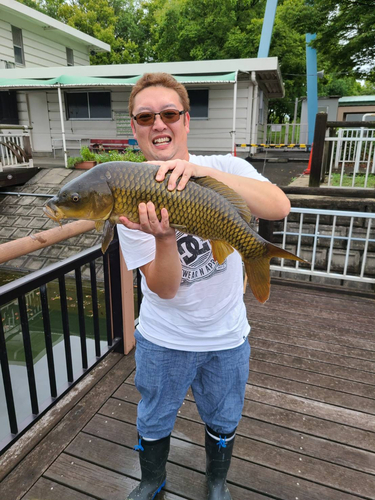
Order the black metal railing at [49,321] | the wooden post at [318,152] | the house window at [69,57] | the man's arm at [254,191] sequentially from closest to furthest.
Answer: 1. the man's arm at [254,191]
2. the black metal railing at [49,321]
3. the wooden post at [318,152]
4. the house window at [69,57]

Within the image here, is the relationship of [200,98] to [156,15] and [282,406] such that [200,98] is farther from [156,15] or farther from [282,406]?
[156,15]

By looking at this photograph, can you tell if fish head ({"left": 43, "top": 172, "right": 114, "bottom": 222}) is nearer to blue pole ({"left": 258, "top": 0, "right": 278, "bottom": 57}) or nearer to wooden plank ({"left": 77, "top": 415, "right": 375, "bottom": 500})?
wooden plank ({"left": 77, "top": 415, "right": 375, "bottom": 500})

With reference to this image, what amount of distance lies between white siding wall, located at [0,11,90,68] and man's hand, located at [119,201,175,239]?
16.8 m

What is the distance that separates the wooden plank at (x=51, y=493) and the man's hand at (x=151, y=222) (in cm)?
153

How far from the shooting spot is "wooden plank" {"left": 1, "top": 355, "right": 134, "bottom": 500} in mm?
1859

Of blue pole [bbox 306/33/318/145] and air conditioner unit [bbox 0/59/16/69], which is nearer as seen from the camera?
blue pole [bbox 306/33/318/145]

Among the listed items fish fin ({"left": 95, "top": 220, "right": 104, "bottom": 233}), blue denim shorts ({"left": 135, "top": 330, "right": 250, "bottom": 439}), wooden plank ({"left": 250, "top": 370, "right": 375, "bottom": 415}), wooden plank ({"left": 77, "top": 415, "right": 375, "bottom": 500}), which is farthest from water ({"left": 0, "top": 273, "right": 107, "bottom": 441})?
fish fin ({"left": 95, "top": 220, "right": 104, "bottom": 233})

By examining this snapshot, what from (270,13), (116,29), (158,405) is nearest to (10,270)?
(158,405)

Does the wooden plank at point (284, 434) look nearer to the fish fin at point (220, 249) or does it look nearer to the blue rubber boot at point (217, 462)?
the blue rubber boot at point (217, 462)

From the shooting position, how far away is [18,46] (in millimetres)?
15117

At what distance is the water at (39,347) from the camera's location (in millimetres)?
3625

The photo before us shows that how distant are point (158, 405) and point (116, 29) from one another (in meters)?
35.3

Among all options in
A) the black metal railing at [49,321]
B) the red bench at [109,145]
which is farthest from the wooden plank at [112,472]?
the red bench at [109,145]

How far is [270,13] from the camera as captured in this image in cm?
1345
